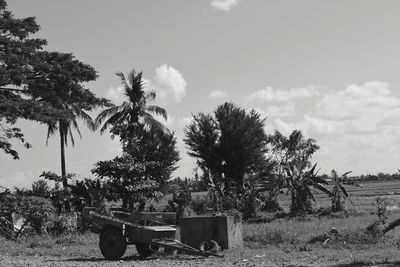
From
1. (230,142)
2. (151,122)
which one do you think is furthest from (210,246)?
(230,142)

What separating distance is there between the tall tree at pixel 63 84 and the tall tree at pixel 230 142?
47.2 feet

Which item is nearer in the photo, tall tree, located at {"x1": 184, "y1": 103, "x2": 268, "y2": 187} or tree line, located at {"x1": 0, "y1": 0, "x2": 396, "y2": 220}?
tree line, located at {"x1": 0, "y1": 0, "x2": 396, "y2": 220}

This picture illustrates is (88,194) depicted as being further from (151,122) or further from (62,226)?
(151,122)

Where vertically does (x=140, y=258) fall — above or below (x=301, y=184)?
below

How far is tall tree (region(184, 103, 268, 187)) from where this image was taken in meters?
42.4

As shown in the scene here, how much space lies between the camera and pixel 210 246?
45.3 feet

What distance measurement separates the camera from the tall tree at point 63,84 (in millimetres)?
27141

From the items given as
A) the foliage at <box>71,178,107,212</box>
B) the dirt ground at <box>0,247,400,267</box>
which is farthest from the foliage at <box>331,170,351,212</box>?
the dirt ground at <box>0,247,400,267</box>

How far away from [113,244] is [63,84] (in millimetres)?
16658

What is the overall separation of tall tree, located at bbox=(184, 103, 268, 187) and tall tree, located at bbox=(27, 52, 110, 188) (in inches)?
566

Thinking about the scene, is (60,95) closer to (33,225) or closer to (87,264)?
(33,225)

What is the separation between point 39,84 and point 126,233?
1608 centimetres

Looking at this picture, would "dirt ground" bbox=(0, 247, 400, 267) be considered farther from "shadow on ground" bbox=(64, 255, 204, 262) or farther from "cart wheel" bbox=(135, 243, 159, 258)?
"cart wheel" bbox=(135, 243, 159, 258)

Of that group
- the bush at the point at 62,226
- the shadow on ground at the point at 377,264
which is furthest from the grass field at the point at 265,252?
the bush at the point at 62,226
